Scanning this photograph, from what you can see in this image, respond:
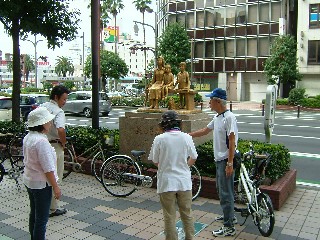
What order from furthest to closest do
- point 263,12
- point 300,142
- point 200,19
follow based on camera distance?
point 200,19 < point 263,12 < point 300,142

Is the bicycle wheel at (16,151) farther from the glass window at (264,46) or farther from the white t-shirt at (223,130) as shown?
the glass window at (264,46)

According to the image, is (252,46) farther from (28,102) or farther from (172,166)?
(172,166)

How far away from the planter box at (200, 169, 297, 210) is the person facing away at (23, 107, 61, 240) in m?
3.50

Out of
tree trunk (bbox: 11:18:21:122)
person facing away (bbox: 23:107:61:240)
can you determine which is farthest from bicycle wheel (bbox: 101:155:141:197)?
tree trunk (bbox: 11:18:21:122)

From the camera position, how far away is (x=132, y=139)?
851 cm

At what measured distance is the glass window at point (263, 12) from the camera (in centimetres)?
4175

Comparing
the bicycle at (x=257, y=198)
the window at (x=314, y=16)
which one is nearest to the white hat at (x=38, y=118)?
the bicycle at (x=257, y=198)

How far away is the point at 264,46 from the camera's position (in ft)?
138

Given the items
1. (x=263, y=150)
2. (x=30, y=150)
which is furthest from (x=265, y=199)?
(x=30, y=150)

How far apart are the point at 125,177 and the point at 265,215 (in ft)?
9.30

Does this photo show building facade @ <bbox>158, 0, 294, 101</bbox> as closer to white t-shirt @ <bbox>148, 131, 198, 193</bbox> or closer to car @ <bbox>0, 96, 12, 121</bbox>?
car @ <bbox>0, 96, 12, 121</bbox>

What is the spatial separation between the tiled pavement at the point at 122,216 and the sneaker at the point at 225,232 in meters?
0.09

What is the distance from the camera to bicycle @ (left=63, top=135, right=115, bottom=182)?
26.1ft

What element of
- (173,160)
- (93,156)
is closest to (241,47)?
(93,156)
